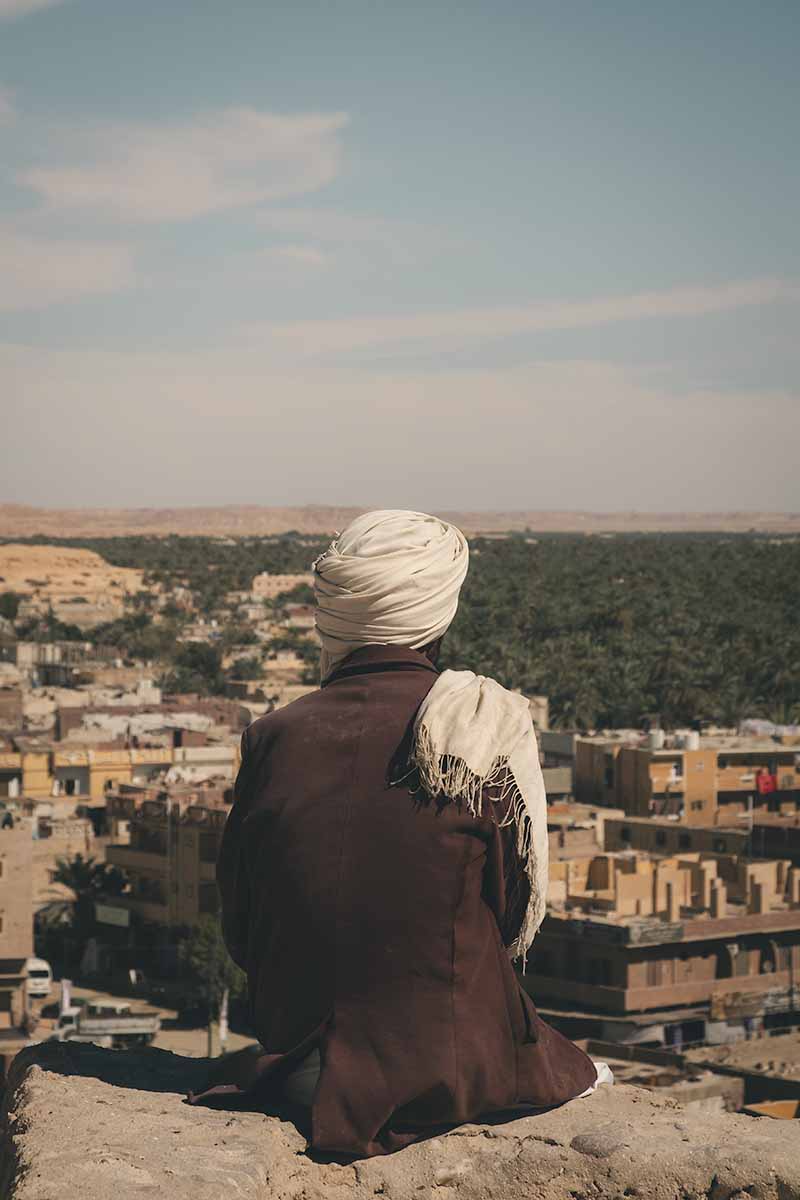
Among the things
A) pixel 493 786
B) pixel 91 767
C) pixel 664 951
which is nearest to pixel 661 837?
pixel 664 951

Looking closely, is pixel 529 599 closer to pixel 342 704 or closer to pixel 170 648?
pixel 170 648

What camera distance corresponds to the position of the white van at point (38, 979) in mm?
22891

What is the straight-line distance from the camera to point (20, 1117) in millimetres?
2916

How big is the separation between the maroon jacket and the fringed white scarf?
0.02 meters

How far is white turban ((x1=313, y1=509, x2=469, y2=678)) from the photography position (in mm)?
3051

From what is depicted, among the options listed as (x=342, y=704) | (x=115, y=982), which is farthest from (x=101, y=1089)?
(x=115, y=982)

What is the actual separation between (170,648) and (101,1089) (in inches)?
2348

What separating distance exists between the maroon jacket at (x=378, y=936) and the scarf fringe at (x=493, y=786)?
2 cm

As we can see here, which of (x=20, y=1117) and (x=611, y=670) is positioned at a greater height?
(x=20, y=1117)

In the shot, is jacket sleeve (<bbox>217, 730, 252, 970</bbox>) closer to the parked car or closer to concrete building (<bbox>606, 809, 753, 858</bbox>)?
the parked car

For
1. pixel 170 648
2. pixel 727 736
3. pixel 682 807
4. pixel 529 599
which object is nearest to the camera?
pixel 682 807

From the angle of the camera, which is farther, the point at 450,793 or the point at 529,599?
the point at 529,599

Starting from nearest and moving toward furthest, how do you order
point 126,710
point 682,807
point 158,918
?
point 158,918 < point 682,807 < point 126,710

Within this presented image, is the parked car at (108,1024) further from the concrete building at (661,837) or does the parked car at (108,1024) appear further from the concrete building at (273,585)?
the concrete building at (273,585)
